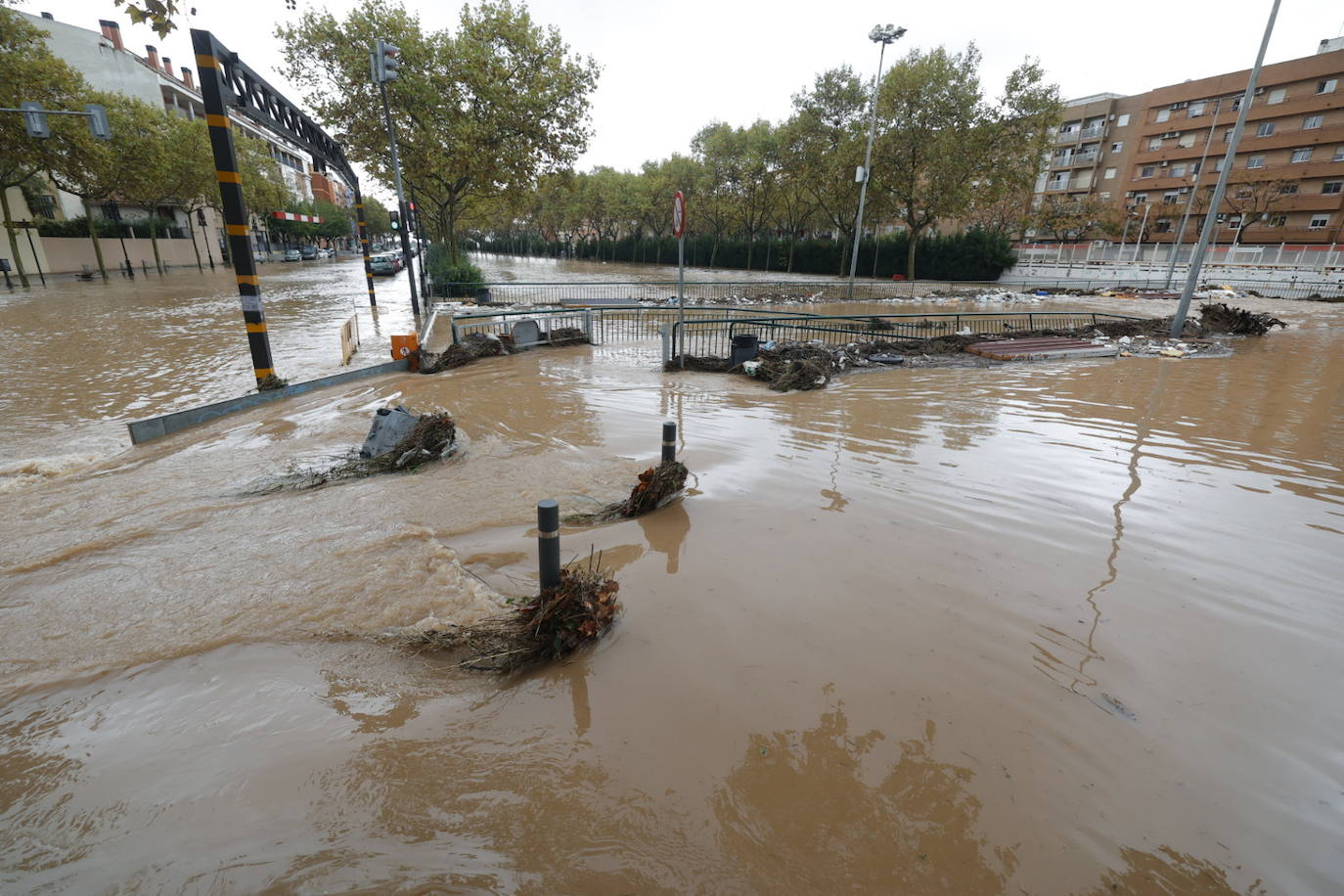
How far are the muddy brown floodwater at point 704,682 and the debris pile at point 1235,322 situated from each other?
1394 cm

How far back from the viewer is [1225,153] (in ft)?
150

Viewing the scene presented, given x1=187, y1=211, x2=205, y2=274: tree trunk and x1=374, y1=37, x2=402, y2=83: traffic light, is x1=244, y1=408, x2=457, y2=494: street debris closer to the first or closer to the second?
x1=374, y1=37, x2=402, y2=83: traffic light

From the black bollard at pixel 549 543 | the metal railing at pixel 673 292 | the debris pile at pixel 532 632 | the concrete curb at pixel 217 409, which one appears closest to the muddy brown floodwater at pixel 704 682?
the debris pile at pixel 532 632

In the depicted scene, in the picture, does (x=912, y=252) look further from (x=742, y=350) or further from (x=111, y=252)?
(x=111, y=252)

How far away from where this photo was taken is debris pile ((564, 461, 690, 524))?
5.17 m

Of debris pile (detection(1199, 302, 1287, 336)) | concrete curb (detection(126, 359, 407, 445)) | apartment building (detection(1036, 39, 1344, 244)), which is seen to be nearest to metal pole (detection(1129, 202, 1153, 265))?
apartment building (detection(1036, 39, 1344, 244))

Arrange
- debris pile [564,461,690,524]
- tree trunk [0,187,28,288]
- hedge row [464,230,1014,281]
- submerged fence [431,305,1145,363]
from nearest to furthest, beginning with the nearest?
debris pile [564,461,690,524] < submerged fence [431,305,1145,363] < tree trunk [0,187,28,288] < hedge row [464,230,1014,281]

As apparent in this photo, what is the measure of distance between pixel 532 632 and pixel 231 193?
28.9 ft

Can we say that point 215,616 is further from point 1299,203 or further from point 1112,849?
point 1299,203

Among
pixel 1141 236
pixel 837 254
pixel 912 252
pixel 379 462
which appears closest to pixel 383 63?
pixel 379 462

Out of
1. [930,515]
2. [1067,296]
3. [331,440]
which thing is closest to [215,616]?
[331,440]

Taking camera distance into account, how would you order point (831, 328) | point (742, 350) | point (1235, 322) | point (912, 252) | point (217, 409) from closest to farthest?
1. point (217, 409)
2. point (742, 350)
3. point (1235, 322)
4. point (831, 328)
5. point (912, 252)

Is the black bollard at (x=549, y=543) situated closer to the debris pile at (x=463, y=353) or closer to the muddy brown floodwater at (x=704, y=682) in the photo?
the muddy brown floodwater at (x=704, y=682)

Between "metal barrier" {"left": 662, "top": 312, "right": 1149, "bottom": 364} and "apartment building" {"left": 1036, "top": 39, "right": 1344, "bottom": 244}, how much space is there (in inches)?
1396
